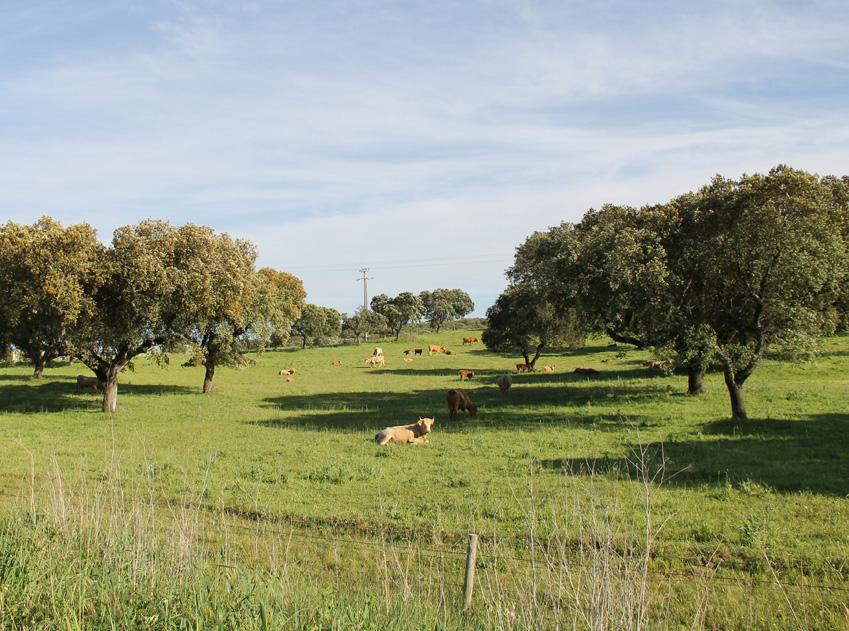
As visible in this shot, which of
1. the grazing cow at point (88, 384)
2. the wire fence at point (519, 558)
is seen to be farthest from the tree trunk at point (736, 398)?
the grazing cow at point (88, 384)

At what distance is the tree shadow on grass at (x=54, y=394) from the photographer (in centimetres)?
3538

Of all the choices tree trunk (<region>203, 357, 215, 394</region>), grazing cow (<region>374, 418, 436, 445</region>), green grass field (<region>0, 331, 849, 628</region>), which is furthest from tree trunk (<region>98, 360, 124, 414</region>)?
grazing cow (<region>374, 418, 436, 445</region>)

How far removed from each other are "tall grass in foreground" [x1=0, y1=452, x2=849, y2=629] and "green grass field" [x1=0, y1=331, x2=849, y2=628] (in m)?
0.06

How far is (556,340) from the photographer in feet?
175

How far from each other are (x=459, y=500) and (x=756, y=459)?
915 cm

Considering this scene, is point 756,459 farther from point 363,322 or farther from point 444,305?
point 444,305

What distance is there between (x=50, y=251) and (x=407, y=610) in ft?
95.1

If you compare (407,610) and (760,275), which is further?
(760,275)

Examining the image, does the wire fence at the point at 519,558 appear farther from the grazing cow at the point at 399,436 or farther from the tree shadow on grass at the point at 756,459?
the grazing cow at the point at 399,436

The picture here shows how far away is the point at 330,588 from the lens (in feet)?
25.6

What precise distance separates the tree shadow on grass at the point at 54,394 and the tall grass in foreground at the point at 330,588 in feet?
88.4

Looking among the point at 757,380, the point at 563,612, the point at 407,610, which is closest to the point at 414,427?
the point at 563,612

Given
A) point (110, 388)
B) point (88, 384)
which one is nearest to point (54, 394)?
point (88, 384)

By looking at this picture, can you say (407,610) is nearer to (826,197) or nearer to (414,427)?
(414,427)
